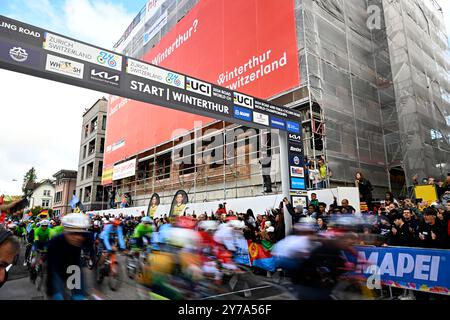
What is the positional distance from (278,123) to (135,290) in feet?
20.2

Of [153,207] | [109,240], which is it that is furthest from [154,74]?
[153,207]

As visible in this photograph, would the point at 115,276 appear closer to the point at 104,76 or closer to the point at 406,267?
the point at 104,76

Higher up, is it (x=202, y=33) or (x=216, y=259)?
(x=202, y=33)

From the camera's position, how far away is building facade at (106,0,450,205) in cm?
1188

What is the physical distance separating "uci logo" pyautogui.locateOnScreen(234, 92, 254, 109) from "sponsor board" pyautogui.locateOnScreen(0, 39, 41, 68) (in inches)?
192

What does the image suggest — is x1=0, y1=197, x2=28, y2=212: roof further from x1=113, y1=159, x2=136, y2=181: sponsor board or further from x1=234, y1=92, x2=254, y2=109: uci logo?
x1=113, y1=159, x2=136, y2=181: sponsor board

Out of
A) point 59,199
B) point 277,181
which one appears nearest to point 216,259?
point 277,181

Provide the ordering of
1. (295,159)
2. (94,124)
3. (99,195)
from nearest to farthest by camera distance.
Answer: (295,159), (99,195), (94,124)

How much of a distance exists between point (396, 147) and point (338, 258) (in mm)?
13424

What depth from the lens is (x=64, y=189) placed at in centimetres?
4775

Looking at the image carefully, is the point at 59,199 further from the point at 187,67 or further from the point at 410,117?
the point at 410,117

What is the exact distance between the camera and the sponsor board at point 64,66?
6.00 meters

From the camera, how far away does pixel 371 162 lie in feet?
42.8

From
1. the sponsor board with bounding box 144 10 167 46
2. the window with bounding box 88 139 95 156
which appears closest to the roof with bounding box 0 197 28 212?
the sponsor board with bounding box 144 10 167 46
